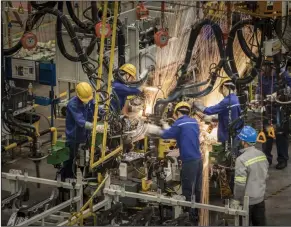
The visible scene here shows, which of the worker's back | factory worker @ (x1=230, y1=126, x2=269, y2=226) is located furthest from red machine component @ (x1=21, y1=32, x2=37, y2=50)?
the worker's back

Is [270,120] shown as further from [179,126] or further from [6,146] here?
[6,146]

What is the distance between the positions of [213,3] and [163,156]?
3.39 m

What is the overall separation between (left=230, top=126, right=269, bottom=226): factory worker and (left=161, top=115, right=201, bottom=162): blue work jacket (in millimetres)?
761

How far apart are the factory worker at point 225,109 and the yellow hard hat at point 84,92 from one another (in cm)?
158

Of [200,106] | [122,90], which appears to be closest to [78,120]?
[122,90]

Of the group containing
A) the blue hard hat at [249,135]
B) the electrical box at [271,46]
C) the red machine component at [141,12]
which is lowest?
the blue hard hat at [249,135]

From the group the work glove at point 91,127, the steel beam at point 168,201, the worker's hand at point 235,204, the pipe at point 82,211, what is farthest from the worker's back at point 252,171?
the work glove at point 91,127

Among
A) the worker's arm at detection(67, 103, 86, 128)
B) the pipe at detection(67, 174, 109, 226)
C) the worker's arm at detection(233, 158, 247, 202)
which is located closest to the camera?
the worker's arm at detection(233, 158, 247, 202)

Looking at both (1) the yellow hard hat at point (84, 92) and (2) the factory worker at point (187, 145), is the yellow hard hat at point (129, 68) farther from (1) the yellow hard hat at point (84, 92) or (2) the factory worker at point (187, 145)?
(2) the factory worker at point (187, 145)

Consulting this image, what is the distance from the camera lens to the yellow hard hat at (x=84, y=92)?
11617 mm

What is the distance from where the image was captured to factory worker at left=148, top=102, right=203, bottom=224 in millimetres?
10945

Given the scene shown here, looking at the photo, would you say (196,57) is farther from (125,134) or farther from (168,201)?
(168,201)

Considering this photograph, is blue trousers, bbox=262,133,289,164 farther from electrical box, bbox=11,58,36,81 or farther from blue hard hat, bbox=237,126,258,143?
electrical box, bbox=11,58,36,81

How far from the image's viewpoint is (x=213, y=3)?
14.1 metres
